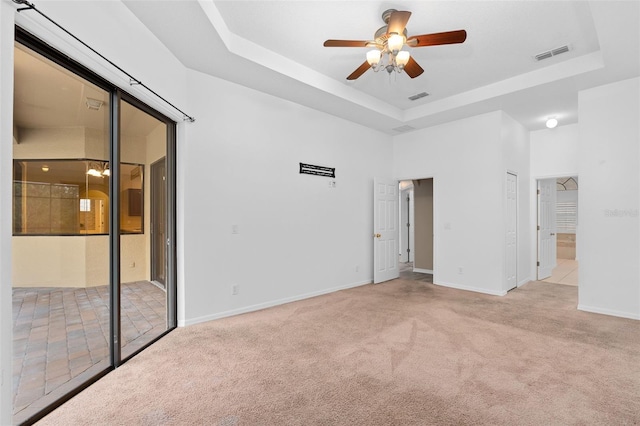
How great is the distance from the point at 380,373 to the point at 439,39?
2851 mm

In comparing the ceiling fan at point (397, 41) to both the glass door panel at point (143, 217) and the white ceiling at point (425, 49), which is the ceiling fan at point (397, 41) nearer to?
the white ceiling at point (425, 49)

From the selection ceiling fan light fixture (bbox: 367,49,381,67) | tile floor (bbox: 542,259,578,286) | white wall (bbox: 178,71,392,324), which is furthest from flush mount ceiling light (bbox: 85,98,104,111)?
tile floor (bbox: 542,259,578,286)

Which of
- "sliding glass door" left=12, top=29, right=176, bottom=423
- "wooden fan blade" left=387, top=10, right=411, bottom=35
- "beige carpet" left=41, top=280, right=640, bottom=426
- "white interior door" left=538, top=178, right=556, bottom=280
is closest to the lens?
"beige carpet" left=41, top=280, right=640, bottom=426

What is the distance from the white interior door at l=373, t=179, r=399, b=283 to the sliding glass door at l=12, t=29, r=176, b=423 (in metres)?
3.62

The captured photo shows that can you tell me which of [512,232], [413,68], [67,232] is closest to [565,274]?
[512,232]

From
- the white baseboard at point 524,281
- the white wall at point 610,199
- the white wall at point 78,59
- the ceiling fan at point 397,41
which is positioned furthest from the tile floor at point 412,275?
the white wall at point 78,59

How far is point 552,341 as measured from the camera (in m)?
3.16

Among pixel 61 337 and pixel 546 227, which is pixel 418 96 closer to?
pixel 546 227

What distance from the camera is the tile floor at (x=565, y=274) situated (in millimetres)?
6105

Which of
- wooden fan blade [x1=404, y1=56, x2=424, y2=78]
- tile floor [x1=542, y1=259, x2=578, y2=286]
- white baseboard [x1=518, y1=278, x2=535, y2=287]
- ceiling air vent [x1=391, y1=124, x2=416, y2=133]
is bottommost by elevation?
tile floor [x1=542, y1=259, x2=578, y2=286]

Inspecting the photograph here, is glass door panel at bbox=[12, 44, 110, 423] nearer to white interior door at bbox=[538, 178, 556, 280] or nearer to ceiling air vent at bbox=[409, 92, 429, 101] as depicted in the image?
ceiling air vent at bbox=[409, 92, 429, 101]

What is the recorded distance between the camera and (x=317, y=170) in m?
5.05

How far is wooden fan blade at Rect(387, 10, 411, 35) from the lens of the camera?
2545 mm

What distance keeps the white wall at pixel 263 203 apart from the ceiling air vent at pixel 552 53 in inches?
112
